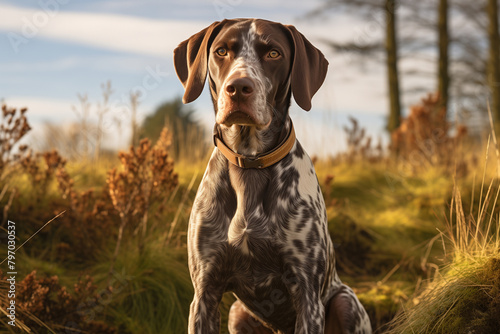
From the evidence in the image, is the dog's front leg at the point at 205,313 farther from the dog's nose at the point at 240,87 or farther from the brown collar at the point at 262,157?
the dog's nose at the point at 240,87

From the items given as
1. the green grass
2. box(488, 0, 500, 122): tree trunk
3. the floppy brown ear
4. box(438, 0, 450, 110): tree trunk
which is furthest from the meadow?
box(488, 0, 500, 122): tree trunk

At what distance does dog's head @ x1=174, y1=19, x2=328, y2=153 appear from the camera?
249cm

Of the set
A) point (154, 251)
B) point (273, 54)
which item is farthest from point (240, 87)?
point (154, 251)

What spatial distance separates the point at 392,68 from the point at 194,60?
10.6m

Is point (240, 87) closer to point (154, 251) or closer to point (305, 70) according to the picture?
point (305, 70)

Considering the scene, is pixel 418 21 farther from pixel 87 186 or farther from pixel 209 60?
pixel 209 60

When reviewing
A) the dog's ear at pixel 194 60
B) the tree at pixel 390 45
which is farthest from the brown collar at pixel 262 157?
the tree at pixel 390 45

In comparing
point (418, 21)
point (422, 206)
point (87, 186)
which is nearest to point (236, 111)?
point (87, 186)

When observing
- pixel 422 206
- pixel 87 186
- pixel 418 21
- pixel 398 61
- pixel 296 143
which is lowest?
pixel 422 206

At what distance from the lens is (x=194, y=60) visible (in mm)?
2936

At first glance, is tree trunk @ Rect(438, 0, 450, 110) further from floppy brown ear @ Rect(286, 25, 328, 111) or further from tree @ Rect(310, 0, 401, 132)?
floppy brown ear @ Rect(286, 25, 328, 111)

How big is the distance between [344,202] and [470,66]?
10.7 metres

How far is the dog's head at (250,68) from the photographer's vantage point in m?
2.49

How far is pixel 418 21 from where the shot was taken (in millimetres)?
14133
